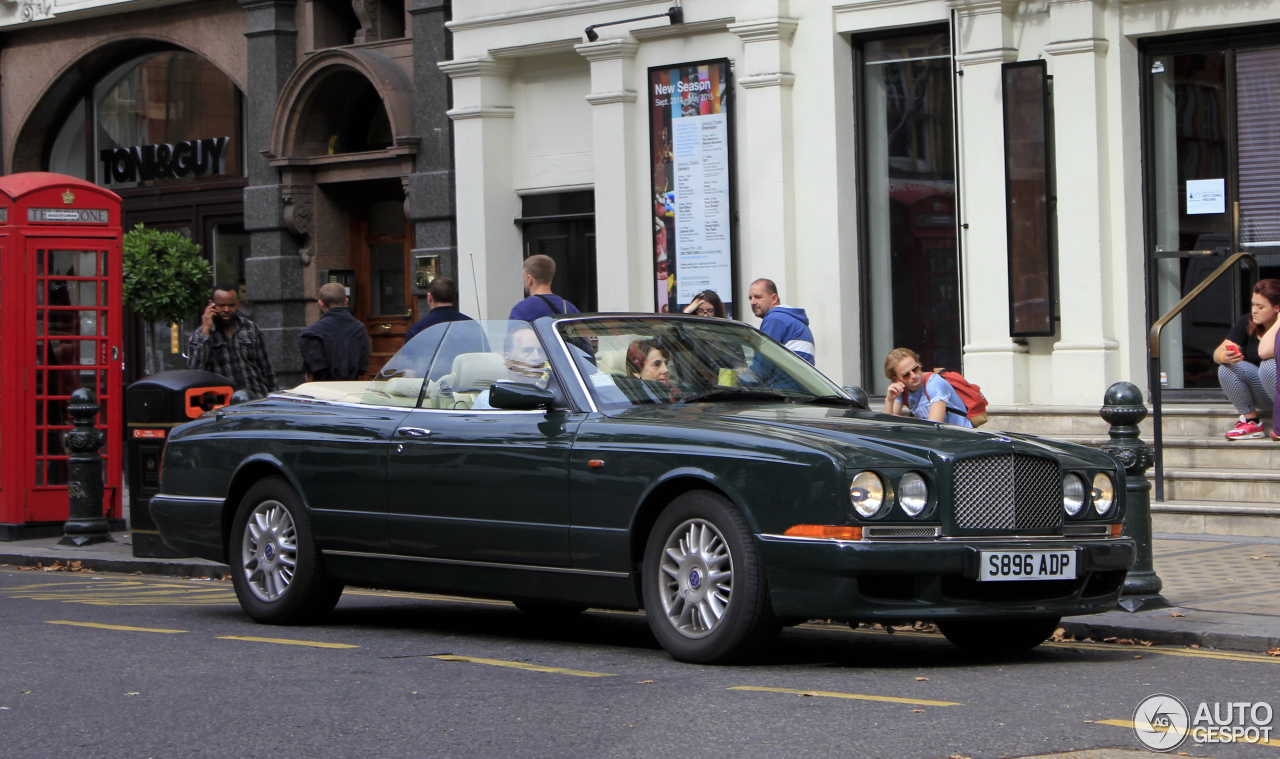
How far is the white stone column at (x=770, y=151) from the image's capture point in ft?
54.2

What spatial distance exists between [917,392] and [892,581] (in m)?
3.68

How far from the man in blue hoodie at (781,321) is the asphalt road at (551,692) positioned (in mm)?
2935

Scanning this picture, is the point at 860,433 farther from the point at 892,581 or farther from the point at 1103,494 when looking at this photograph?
the point at 1103,494

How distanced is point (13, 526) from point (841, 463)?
391 inches

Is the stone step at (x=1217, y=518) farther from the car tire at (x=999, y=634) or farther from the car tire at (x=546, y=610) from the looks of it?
the car tire at (x=999, y=634)

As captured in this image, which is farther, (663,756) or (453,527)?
(453,527)

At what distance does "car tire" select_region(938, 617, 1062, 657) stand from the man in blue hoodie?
3.91 metres

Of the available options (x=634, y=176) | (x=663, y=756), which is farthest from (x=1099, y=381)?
(x=663, y=756)

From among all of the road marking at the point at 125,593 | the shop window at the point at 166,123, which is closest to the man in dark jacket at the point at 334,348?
the road marking at the point at 125,593

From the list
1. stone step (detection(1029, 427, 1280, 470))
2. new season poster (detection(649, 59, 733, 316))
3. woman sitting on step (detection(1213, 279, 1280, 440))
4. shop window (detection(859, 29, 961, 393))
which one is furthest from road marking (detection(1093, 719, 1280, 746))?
new season poster (detection(649, 59, 733, 316))

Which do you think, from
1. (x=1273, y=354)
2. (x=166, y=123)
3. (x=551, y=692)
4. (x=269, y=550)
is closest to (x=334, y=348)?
(x=269, y=550)

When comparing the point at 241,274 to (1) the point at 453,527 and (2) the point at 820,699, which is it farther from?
(2) the point at 820,699

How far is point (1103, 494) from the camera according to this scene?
7.56 metres

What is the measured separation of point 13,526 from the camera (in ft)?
48.7
